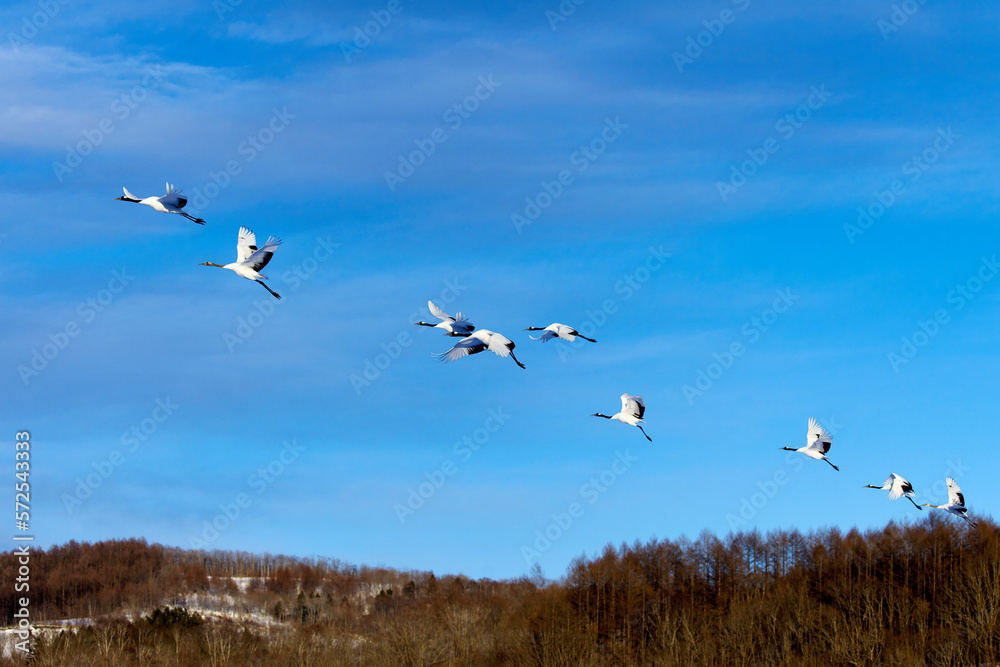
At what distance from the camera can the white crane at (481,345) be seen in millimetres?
22422

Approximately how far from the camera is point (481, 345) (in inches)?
898

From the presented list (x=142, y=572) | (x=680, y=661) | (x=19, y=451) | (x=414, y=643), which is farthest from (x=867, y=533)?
(x=142, y=572)

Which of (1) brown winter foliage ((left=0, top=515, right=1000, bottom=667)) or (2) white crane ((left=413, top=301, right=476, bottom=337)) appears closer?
(2) white crane ((left=413, top=301, right=476, bottom=337))

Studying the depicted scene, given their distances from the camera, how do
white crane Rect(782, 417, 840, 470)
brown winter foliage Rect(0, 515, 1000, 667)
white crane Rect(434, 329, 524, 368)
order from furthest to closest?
brown winter foliage Rect(0, 515, 1000, 667) < white crane Rect(782, 417, 840, 470) < white crane Rect(434, 329, 524, 368)

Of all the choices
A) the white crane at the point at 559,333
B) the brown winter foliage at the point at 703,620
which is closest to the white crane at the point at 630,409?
the white crane at the point at 559,333

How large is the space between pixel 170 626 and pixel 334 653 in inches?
975

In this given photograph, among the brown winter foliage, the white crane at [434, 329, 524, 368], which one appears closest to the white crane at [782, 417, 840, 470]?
the white crane at [434, 329, 524, 368]

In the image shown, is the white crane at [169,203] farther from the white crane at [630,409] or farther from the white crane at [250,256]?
the white crane at [630,409]

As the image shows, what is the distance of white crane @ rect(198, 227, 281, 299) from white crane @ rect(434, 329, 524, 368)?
4853mm

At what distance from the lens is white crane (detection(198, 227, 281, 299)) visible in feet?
76.7

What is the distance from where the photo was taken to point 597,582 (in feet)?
262

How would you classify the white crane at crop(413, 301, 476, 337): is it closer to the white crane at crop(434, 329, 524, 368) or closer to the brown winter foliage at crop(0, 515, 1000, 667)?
the white crane at crop(434, 329, 524, 368)

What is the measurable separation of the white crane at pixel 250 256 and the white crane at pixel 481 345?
4.85m

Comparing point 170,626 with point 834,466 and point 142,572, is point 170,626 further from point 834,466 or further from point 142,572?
point 142,572
